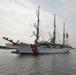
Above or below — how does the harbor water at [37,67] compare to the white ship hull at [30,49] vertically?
below

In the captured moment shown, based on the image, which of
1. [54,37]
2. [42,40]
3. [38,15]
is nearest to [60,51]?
[54,37]

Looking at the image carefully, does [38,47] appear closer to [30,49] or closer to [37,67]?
[30,49]

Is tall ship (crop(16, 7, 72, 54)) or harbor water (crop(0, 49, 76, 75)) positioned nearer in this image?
harbor water (crop(0, 49, 76, 75))

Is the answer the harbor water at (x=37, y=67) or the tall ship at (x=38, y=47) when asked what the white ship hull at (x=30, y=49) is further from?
the harbor water at (x=37, y=67)

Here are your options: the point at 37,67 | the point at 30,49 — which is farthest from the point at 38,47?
the point at 37,67

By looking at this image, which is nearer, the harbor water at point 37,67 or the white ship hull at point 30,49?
the harbor water at point 37,67

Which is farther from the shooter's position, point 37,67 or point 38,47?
point 38,47

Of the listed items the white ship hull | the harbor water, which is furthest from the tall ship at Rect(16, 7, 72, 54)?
the harbor water

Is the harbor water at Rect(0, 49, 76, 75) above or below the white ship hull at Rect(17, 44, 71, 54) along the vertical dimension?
below

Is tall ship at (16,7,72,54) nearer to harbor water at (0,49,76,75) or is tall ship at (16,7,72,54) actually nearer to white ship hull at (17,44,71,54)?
white ship hull at (17,44,71,54)

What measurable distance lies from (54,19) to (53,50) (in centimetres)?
2166

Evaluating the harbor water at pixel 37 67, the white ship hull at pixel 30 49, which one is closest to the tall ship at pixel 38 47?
the white ship hull at pixel 30 49

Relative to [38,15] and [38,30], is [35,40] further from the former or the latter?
[38,15]

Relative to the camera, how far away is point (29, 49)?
8575 cm
